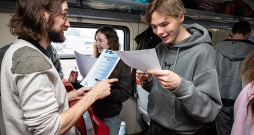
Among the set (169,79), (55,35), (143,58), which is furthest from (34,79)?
(169,79)

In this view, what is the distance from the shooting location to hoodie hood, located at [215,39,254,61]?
200 cm

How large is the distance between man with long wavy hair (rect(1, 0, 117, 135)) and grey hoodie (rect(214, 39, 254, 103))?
195 centimetres

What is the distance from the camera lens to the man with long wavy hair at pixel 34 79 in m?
0.70

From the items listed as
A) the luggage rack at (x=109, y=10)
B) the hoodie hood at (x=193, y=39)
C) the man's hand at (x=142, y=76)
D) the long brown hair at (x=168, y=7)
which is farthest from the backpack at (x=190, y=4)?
the man's hand at (x=142, y=76)

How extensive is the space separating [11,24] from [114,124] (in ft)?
4.48

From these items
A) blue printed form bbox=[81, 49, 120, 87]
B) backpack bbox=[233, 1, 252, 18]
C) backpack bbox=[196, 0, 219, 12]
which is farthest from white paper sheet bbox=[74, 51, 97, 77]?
backpack bbox=[233, 1, 252, 18]

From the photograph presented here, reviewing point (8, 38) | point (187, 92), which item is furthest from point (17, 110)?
point (8, 38)

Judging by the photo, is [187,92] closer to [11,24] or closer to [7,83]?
[7,83]

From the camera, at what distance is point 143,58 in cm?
83

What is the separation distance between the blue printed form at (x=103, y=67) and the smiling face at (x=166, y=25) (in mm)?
387

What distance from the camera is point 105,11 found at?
2.22 meters

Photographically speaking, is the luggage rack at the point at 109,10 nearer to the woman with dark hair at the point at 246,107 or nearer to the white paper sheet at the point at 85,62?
the white paper sheet at the point at 85,62

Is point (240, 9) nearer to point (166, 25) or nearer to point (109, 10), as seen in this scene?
point (109, 10)

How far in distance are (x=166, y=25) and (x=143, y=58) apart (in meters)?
0.38
